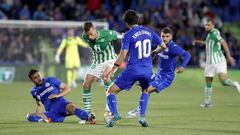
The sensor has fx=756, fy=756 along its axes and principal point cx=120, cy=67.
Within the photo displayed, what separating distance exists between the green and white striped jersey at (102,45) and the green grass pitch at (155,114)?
1216mm

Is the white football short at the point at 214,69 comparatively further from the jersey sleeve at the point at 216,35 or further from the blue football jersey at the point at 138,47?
the blue football jersey at the point at 138,47

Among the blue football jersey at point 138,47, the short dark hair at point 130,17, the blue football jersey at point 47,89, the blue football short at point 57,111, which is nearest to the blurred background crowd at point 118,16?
the blue football jersey at point 47,89

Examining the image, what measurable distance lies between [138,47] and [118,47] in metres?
16.4

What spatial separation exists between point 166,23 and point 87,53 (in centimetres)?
428

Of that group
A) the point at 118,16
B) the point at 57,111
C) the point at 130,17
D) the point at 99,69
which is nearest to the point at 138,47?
the point at 130,17

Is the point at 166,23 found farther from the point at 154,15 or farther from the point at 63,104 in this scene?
the point at 63,104

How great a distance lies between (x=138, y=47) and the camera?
1295 cm

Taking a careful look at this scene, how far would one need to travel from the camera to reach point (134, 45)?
42.5 feet

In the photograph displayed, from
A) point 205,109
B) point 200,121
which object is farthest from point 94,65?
point 205,109

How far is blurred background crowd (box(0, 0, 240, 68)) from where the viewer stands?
2914 cm

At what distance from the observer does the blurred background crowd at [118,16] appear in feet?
95.6

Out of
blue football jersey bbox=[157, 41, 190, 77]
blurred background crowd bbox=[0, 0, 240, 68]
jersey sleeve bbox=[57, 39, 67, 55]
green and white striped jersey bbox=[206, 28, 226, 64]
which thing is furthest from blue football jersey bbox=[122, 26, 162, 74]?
blurred background crowd bbox=[0, 0, 240, 68]

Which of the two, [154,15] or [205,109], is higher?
[154,15]

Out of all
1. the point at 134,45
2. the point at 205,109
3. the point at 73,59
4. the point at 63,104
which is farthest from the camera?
the point at 73,59
